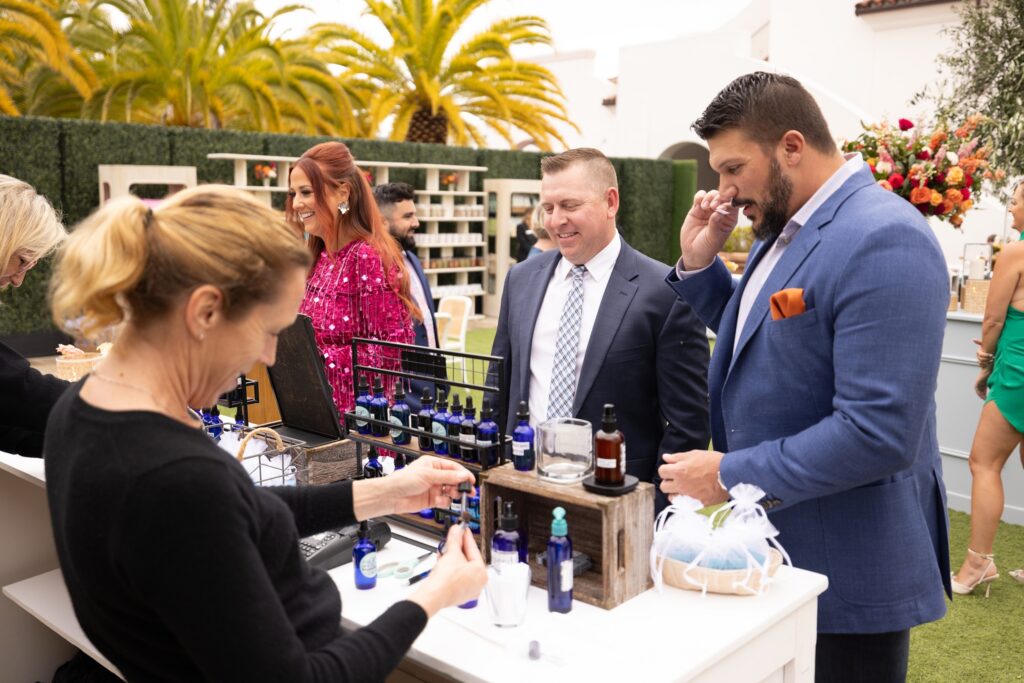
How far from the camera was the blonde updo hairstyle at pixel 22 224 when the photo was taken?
7.58 ft

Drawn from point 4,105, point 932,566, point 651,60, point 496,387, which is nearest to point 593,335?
point 496,387

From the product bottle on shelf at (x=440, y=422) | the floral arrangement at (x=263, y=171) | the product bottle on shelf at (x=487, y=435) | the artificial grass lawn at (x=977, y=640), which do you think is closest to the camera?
the product bottle on shelf at (x=487, y=435)

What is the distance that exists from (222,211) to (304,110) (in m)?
12.2

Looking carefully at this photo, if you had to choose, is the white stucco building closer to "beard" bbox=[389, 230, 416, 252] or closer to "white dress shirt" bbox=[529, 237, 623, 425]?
"beard" bbox=[389, 230, 416, 252]

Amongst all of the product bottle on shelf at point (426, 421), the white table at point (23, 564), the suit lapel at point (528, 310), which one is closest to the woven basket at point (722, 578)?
the product bottle on shelf at point (426, 421)

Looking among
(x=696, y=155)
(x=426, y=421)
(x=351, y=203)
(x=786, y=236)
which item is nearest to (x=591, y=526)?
(x=426, y=421)

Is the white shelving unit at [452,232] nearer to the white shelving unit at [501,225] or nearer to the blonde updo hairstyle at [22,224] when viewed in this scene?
the white shelving unit at [501,225]

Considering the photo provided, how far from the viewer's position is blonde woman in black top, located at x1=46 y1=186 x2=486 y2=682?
1.07 metres

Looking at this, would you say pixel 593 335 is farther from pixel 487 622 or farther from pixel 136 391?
pixel 136 391

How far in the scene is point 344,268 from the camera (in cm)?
344

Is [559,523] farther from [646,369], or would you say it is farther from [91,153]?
[91,153]

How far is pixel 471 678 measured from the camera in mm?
1550

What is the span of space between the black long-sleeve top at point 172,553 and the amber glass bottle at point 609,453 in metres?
0.71

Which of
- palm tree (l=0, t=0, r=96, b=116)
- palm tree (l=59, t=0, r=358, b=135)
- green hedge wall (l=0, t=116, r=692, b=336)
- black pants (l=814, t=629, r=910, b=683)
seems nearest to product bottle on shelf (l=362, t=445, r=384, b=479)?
black pants (l=814, t=629, r=910, b=683)
